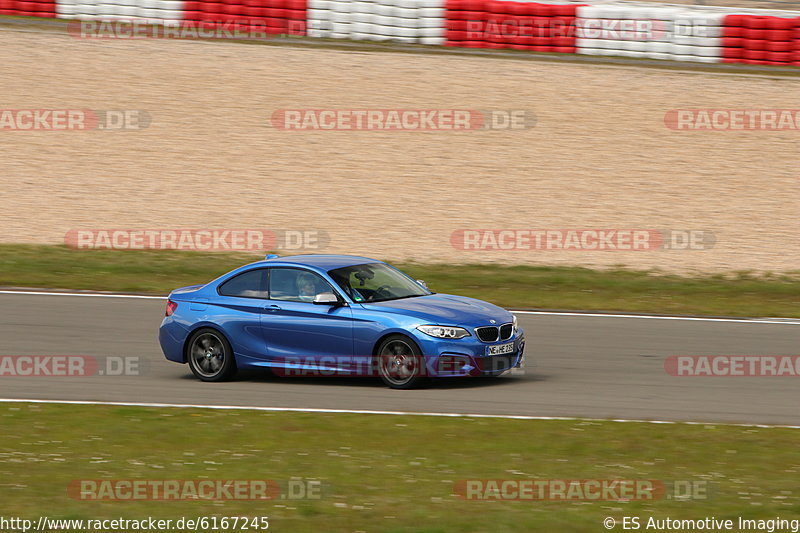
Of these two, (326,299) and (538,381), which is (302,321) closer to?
(326,299)

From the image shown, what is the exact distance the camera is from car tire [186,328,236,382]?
12.8m

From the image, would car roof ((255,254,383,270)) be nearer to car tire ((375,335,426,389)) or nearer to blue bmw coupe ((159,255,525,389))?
blue bmw coupe ((159,255,525,389))

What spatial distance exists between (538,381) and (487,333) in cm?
103

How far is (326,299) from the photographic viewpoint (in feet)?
40.7

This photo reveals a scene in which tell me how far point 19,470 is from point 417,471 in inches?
119

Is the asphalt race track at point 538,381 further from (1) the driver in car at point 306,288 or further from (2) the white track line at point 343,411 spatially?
(1) the driver in car at point 306,288

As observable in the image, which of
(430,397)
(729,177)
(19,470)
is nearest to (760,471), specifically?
(430,397)

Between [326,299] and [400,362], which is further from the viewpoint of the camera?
[326,299]

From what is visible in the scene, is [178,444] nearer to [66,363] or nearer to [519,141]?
[66,363]

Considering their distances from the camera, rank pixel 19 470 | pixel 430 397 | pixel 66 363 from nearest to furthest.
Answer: pixel 19 470
pixel 430 397
pixel 66 363

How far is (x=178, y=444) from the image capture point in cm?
965

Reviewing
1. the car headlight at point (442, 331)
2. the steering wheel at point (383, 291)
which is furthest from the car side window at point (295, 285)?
the car headlight at point (442, 331)

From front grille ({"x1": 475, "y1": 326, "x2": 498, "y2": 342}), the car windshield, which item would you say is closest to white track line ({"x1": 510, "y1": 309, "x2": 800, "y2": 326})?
the car windshield

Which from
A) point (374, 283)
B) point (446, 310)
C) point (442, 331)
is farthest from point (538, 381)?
point (374, 283)
